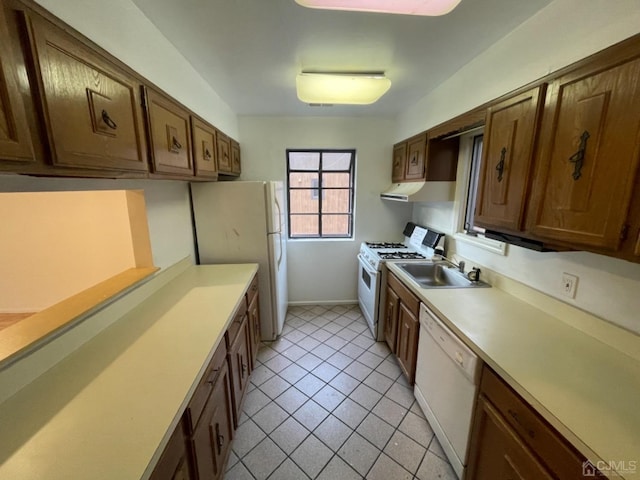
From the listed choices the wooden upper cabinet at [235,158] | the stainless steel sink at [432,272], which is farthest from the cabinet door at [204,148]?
the stainless steel sink at [432,272]

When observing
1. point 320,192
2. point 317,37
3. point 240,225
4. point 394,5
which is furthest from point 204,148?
point 320,192

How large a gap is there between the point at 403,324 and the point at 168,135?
84.1 inches

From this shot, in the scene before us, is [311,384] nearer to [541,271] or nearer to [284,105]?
[541,271]

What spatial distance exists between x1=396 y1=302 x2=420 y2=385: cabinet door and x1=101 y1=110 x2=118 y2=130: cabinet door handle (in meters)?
2.04

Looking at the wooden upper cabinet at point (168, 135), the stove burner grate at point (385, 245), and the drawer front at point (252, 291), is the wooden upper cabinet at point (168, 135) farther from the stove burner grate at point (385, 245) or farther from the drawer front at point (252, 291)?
→ the stove burner grate at point (385, 245)

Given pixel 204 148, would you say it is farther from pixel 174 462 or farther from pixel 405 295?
pixel 405 295

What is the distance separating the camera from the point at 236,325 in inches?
67.3

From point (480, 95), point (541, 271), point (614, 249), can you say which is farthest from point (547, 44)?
point (541, 271)

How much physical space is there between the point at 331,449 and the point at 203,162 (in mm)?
2164

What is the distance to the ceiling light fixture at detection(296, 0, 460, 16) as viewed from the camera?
977 millimetres

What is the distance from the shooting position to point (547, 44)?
1205 millimetres

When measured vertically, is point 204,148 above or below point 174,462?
above

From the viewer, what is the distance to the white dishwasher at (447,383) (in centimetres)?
129

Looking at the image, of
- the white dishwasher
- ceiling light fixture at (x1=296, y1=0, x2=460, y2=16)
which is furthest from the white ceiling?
the white dishwasher
